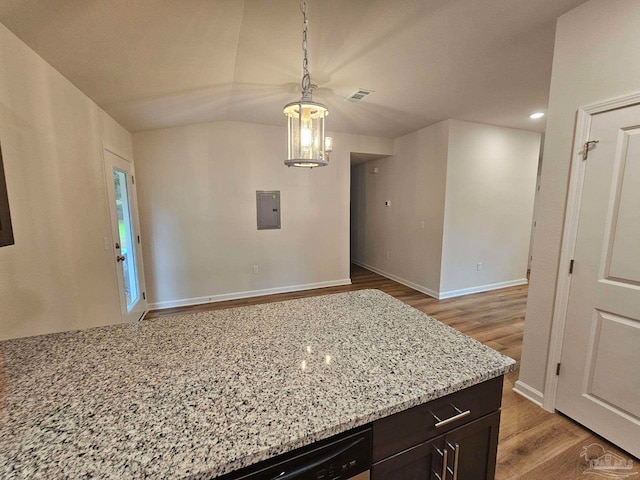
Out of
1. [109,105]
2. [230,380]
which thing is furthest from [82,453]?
[109,105]

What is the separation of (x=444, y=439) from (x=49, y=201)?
240 centimetres

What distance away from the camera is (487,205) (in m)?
4.32

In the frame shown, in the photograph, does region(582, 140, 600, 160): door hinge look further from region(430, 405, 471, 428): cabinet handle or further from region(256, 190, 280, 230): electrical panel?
region(256, 190, 280, 230): electrical panel

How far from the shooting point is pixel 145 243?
3.71m

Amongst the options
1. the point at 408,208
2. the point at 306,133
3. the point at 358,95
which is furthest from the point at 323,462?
the point at 408,208

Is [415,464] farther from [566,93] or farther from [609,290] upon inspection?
[566,93]

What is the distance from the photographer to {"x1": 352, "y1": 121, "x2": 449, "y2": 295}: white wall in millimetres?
4090

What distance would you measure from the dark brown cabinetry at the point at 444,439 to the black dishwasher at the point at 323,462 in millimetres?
46

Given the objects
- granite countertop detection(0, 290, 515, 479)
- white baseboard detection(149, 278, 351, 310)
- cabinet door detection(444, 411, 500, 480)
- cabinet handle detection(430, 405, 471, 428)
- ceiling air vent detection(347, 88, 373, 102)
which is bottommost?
white baseboard detection(149, 278, 351, 310)

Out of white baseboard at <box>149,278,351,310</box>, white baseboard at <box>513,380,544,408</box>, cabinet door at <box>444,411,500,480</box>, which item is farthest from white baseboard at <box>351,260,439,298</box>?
cabinet door at <box>444,411,500,480</box>

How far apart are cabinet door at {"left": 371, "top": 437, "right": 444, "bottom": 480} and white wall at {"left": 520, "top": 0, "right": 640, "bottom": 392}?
1.57 metres

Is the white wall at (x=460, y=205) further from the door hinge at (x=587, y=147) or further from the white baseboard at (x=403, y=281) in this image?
the door hinge at (x=587, y=147)

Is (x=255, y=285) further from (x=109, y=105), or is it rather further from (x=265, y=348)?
(x=265, y=348)

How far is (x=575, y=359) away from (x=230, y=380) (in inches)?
85.1
